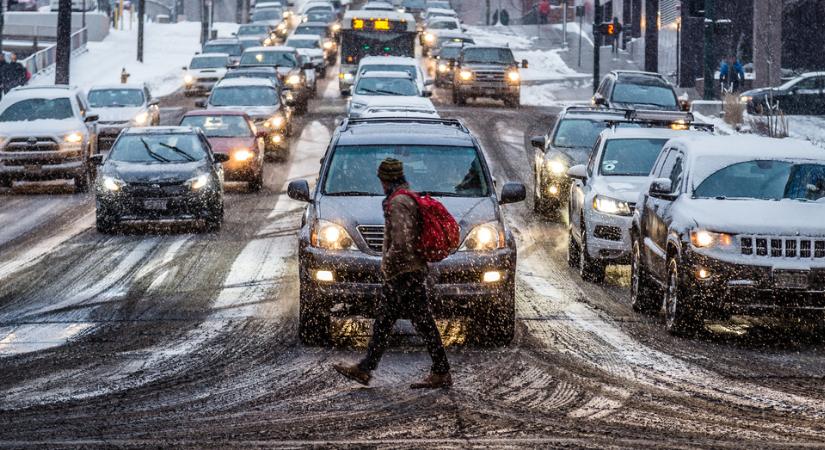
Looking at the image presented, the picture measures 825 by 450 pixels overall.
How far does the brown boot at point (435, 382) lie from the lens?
1076 cm

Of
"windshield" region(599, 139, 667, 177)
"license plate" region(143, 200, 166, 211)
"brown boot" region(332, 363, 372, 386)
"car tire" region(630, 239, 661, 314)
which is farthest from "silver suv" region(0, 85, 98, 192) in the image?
"brown boot" region(332, 363, 372, 386)

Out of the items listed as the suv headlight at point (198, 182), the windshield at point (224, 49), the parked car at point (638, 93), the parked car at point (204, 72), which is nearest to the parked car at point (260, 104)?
the parked car at point (638, 93)

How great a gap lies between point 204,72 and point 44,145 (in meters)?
25.3

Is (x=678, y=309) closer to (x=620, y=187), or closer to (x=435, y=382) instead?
(x=435, y=382)

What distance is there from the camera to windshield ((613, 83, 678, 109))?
3459cm

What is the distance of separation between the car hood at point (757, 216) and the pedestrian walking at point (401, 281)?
3694 millimetres

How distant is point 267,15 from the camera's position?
285ft

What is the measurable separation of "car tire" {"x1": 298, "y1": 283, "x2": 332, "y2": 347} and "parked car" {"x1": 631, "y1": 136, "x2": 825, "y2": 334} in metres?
3.12

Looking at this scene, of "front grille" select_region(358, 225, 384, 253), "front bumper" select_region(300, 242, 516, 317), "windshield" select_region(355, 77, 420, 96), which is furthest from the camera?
"windshield" select_region(355, 77, 420, 96)

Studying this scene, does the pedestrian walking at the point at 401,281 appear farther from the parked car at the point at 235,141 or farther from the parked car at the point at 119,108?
the parked car at the point at 119,108

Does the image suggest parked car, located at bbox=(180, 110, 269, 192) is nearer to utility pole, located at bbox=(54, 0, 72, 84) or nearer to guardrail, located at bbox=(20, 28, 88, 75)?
utility pole, located at bbox=(54, 0, 72, 84)

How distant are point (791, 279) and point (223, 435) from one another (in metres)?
5.84

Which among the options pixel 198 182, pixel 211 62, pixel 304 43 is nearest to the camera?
pixel 198 182

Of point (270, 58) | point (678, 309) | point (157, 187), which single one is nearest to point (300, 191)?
point (678, 309)
